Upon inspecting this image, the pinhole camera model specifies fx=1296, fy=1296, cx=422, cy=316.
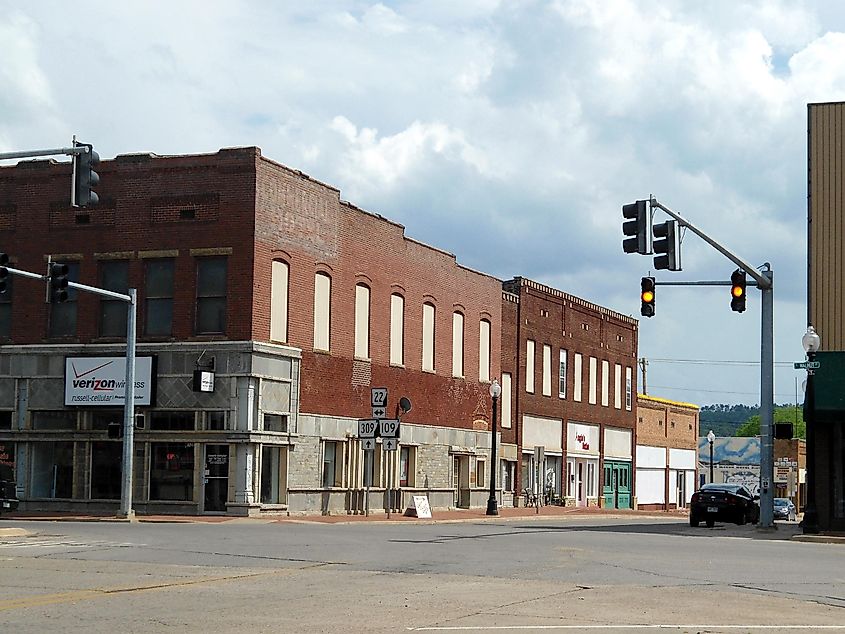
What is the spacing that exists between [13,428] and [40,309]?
4011 mm

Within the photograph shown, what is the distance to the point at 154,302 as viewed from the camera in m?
41.8

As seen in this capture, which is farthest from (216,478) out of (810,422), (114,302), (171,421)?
(810,422)

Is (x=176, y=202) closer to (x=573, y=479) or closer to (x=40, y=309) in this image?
(x=40, y=309)

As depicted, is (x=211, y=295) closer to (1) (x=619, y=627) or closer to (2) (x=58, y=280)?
(2) (x=58, y=280)

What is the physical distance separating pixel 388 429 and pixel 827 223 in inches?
577

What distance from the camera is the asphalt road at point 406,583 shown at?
1355 cm

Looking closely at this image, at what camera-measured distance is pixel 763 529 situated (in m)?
34.3

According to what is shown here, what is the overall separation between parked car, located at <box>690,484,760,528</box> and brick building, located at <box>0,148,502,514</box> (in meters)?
10.7

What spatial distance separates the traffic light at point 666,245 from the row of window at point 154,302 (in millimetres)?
16860

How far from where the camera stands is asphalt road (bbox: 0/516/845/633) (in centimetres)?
1355

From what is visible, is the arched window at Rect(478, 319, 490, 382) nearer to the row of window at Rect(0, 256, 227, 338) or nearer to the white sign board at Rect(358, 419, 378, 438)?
the white sign board at Rect(358, 419, 378, 438)

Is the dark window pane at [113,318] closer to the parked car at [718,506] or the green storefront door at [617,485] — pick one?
the parked car at [718,506]

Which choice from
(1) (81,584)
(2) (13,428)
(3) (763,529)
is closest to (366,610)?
(1) (81,584)

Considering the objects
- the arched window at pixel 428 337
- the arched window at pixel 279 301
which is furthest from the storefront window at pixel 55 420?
the arched window at pixel 428 337
